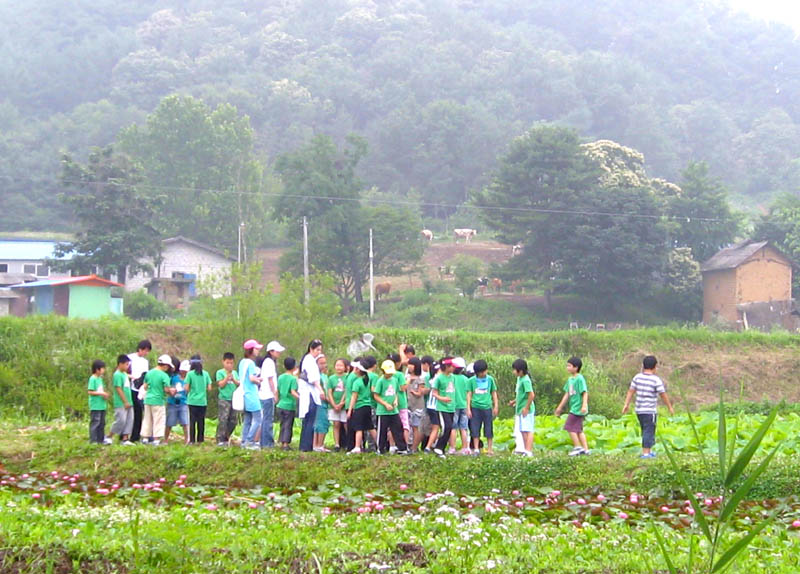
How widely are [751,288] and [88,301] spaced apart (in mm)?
32269

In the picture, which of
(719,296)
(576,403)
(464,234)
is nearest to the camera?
(576,403)

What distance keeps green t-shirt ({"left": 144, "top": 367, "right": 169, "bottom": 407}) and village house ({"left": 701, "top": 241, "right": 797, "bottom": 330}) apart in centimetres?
3797

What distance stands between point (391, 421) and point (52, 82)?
10495 cm

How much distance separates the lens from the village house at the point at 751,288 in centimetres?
4925

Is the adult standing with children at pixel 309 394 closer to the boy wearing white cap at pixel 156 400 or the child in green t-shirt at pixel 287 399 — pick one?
the child in green t-shirt at pixel 287 399

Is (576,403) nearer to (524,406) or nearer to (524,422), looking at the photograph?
(524,406)

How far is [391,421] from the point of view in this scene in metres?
14.4

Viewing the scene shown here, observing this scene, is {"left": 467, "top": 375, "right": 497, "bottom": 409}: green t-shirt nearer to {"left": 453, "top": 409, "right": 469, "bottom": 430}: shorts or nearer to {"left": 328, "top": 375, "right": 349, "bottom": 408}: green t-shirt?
{"left": 453, "top": 409, "right": 469, "bottom": 430}: shorts

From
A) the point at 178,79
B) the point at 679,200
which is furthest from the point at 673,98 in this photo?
the point at 679,200

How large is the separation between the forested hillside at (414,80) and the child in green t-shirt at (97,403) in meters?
61.5

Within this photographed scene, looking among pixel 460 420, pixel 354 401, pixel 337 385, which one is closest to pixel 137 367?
A: pixel 337 385

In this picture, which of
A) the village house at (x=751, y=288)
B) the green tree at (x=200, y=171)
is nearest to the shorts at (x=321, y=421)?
the village house at (x=751, y=288)

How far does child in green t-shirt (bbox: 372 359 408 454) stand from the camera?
1422cm

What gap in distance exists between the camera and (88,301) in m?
39.5
